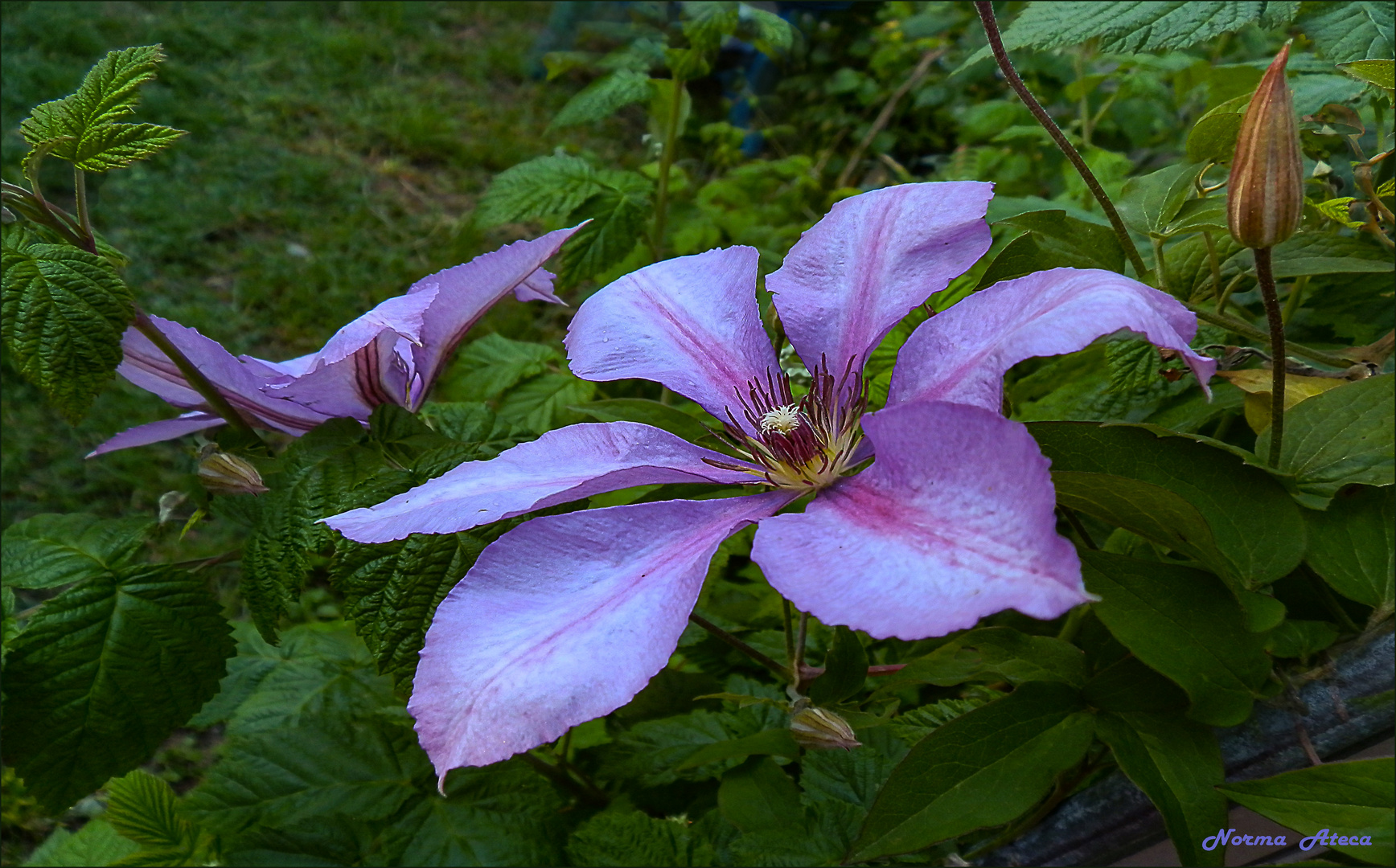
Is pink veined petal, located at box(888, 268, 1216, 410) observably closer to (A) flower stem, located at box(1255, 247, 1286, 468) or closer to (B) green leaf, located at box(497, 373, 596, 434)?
(A) flower stem, located at box(1255, 247, 1286, 468)

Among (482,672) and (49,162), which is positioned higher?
(482,672)

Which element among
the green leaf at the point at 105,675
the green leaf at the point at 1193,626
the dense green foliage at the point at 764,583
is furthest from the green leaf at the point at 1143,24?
the green leaf at the point at 105,675

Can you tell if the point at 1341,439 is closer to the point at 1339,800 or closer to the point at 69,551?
the point at 1339,800

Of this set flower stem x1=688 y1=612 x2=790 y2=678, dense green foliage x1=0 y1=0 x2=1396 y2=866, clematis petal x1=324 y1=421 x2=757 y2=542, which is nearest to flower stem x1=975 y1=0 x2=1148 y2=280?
dense green foliage x1=0 y1=0 x2=1396 y2=866

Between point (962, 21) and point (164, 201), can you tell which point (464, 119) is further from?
point (962, 21)

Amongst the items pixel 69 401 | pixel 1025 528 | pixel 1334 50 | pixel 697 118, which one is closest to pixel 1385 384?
pixel 1025 528
